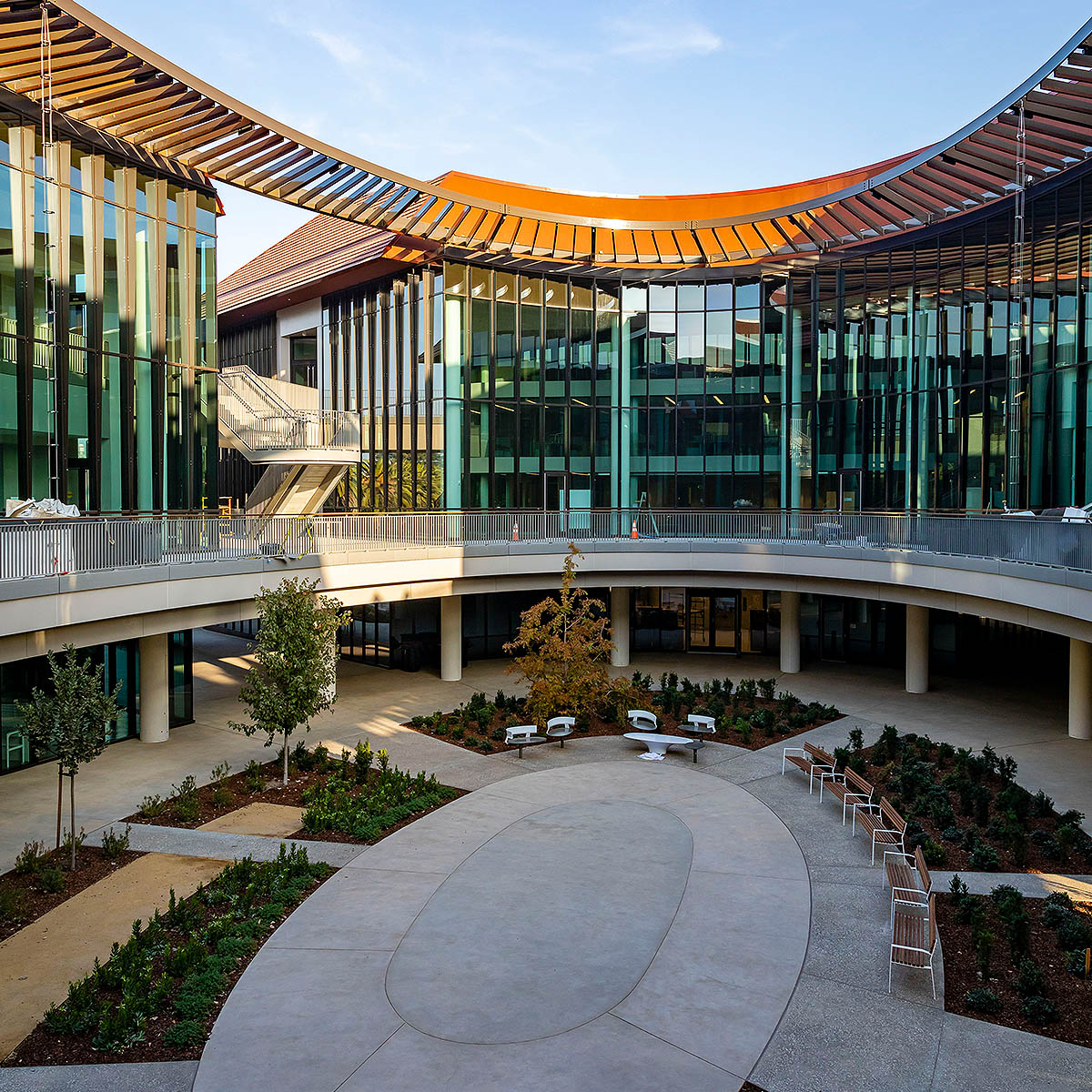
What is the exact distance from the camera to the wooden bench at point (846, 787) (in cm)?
1530

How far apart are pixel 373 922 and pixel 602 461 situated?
2429cm

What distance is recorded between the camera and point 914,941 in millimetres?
10258

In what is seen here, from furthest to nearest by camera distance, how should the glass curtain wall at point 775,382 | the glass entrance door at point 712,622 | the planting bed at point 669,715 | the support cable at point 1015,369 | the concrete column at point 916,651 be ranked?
the glass entrance door at point 712,622
the concrete column at point 916,651
the glass curtain wall at point 775,382
the support cable at point 1015,369
the planting bed at point 669,715

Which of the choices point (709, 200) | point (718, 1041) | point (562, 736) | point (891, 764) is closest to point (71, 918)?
point (718, 1041)

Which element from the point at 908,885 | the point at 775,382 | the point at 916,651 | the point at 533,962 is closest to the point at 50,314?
the point at 533,962

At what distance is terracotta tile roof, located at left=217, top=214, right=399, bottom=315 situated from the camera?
3178cm

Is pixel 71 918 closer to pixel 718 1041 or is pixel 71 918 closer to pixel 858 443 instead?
pixel 718 1041

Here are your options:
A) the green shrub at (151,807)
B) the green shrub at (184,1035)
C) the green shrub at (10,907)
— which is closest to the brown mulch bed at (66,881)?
the green shrub at (10,907)

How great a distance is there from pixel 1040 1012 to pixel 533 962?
5.19 m

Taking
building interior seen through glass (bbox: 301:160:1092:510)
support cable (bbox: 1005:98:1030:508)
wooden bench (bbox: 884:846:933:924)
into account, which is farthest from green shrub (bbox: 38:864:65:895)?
support cable (bbox: 1005:98:1030:508)

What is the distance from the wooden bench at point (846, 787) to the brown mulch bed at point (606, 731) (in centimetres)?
317

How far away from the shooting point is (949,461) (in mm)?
27656

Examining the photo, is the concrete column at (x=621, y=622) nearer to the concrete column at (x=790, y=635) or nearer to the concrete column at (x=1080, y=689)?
the concrete column at (x=790, y=635)

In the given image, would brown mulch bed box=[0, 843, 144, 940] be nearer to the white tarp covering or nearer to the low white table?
the white tarp covering
